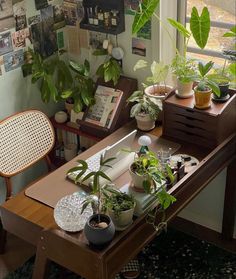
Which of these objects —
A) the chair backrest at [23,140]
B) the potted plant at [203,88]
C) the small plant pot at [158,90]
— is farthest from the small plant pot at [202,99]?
the chair backrest at [23,140]

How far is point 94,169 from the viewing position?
92.9 inches

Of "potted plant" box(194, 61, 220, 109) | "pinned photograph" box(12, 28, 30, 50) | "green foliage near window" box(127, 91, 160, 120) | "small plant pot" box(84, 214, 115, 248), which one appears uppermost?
"pinned photograph" box(12, 28, 30, 50)

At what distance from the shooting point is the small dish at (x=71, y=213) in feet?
6.51

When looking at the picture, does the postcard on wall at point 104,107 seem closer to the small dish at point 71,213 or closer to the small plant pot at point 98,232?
the small dish at point 71,213

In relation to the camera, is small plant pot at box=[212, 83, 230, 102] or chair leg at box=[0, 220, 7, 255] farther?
chair leg at box=[0, 220, 7, 255]

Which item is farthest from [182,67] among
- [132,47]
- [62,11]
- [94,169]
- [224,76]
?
[62,11]

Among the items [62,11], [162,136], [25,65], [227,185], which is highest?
[62,11]

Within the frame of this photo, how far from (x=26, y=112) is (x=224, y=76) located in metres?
1.06

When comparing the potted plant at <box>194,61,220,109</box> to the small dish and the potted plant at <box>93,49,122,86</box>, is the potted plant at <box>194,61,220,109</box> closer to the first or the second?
the potted plant at <box>93,49,122,86</box>

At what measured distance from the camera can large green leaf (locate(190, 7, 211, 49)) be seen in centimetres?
234

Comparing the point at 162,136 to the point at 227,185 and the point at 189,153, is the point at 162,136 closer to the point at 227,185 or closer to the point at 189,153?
the point at 189,153

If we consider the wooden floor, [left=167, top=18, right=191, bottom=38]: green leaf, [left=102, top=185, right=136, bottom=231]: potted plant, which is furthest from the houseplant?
[left=102, top=185, right=136, bottom=231]: potted plant

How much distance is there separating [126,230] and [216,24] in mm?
1306

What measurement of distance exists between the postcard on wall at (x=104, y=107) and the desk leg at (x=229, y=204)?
0.69 metres
